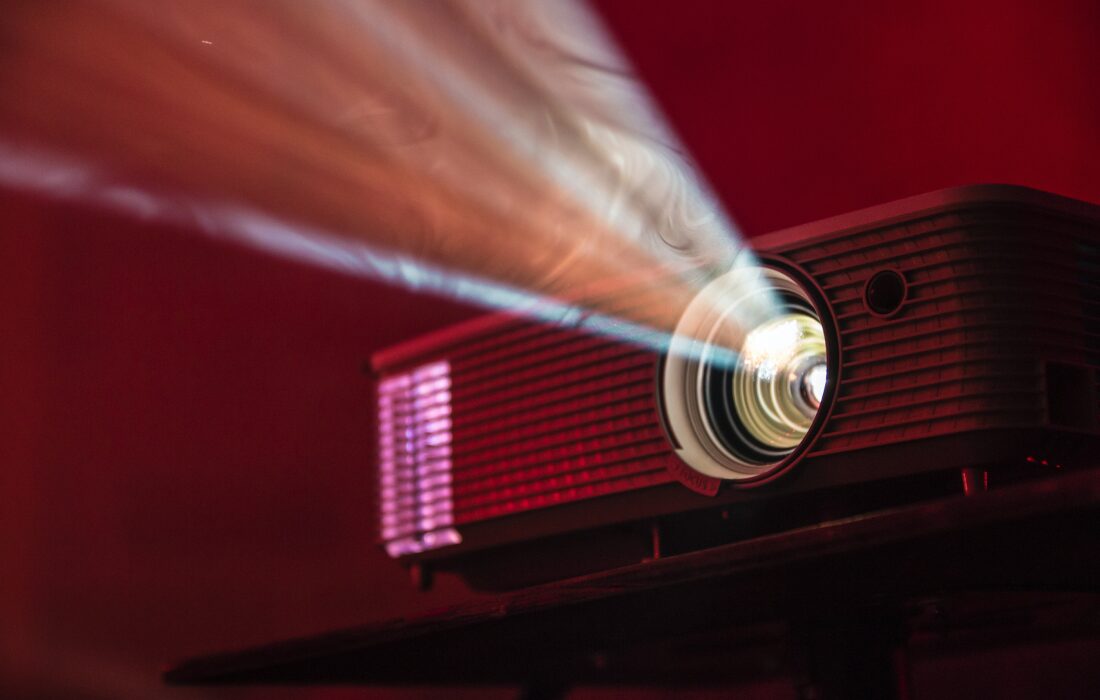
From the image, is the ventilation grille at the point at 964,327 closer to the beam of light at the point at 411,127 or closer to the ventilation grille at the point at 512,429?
the ventilation grille at the point at 512,429

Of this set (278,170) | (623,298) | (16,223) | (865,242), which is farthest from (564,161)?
(16,223)

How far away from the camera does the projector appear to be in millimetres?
582

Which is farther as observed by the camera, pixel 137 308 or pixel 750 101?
pixel 137 308

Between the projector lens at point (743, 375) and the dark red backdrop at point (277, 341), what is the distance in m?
0.39

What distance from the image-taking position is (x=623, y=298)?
72 cm

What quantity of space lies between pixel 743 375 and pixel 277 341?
0.88m

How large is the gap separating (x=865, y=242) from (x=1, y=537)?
1233mm

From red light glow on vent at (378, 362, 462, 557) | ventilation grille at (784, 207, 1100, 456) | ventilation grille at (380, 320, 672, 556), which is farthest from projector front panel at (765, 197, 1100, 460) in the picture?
red light glow on vent at (378, 362, 462, 557)

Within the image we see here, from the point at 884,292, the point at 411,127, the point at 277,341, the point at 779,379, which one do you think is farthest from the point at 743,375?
the point at 277,341

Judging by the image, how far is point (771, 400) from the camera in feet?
2.33

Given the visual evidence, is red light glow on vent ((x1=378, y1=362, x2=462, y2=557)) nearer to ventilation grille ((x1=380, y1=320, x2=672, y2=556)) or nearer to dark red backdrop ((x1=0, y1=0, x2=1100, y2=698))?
ventilation grille ((x1=380, y1=320, x2=672, y2=556))

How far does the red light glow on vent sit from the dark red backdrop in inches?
16.3

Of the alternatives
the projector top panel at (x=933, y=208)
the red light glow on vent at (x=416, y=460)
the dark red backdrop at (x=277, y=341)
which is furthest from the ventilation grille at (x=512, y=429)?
the dark red backdrop at (x=277, y=341)

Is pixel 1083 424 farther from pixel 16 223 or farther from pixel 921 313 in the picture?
pixel 16 223
